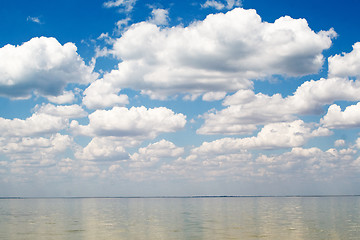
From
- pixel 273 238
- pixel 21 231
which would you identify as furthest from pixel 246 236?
pixel 21 231

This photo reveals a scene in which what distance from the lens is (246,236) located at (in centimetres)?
4934

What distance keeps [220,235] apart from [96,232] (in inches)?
760

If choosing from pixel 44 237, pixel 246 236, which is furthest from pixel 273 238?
pixel 44 237

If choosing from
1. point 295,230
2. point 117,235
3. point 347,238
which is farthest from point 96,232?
point 347,238

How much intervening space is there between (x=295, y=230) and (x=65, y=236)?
3505 centimetres

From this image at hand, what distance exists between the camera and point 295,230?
5772 centimetres

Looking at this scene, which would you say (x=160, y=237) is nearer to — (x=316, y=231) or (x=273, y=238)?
(x=273, y=238)

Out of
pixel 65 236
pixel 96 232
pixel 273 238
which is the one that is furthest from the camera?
pixel 96 232

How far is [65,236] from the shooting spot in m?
51.1

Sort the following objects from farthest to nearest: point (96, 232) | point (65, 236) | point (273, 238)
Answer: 1. point (96, 232)
2. point (65, 236)
3. point (273, 238)

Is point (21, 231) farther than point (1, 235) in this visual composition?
Yes

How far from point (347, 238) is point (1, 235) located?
1889 inches

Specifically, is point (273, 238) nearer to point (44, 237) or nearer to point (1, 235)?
point (44, 237)

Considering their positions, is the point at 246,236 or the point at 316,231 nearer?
the point at 246,236
